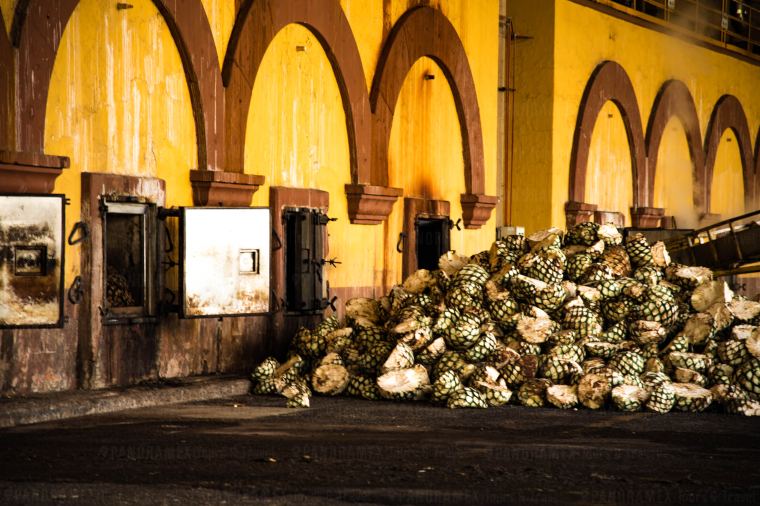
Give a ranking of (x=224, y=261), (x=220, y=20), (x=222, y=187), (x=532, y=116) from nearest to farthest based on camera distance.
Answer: (x=224, y=261) → (x=222, y=187) → (x=220, y=20) → (x=532, y=116)

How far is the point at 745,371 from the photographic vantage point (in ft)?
36.1

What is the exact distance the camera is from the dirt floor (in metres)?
6.87

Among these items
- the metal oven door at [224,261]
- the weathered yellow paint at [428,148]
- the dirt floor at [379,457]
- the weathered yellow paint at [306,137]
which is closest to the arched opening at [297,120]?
the weathered yellow paint at [306,137]

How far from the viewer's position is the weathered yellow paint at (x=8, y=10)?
9602mm

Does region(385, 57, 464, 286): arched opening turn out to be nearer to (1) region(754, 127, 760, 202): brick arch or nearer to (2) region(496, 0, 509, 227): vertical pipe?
(2) region(496, 0, 509, 227): vertical pipe

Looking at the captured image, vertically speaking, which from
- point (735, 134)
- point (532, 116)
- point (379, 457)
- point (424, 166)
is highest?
point (735, 134)

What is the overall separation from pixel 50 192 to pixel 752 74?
2068 cm

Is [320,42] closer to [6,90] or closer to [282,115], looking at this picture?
[282,115]

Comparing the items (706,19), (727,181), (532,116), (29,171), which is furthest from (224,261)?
(727,181)

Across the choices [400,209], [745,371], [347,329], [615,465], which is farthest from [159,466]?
[400,209]

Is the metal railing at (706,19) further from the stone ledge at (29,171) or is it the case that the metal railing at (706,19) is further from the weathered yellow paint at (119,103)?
the stone ledge at (29,171)

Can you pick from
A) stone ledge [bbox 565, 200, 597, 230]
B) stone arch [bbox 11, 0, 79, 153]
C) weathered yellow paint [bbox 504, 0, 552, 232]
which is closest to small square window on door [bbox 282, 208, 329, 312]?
stone arch [bbox 11, 0, 79, 153]

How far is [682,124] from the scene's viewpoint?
→ 941 inches

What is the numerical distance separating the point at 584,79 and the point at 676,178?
4621 millimetres
